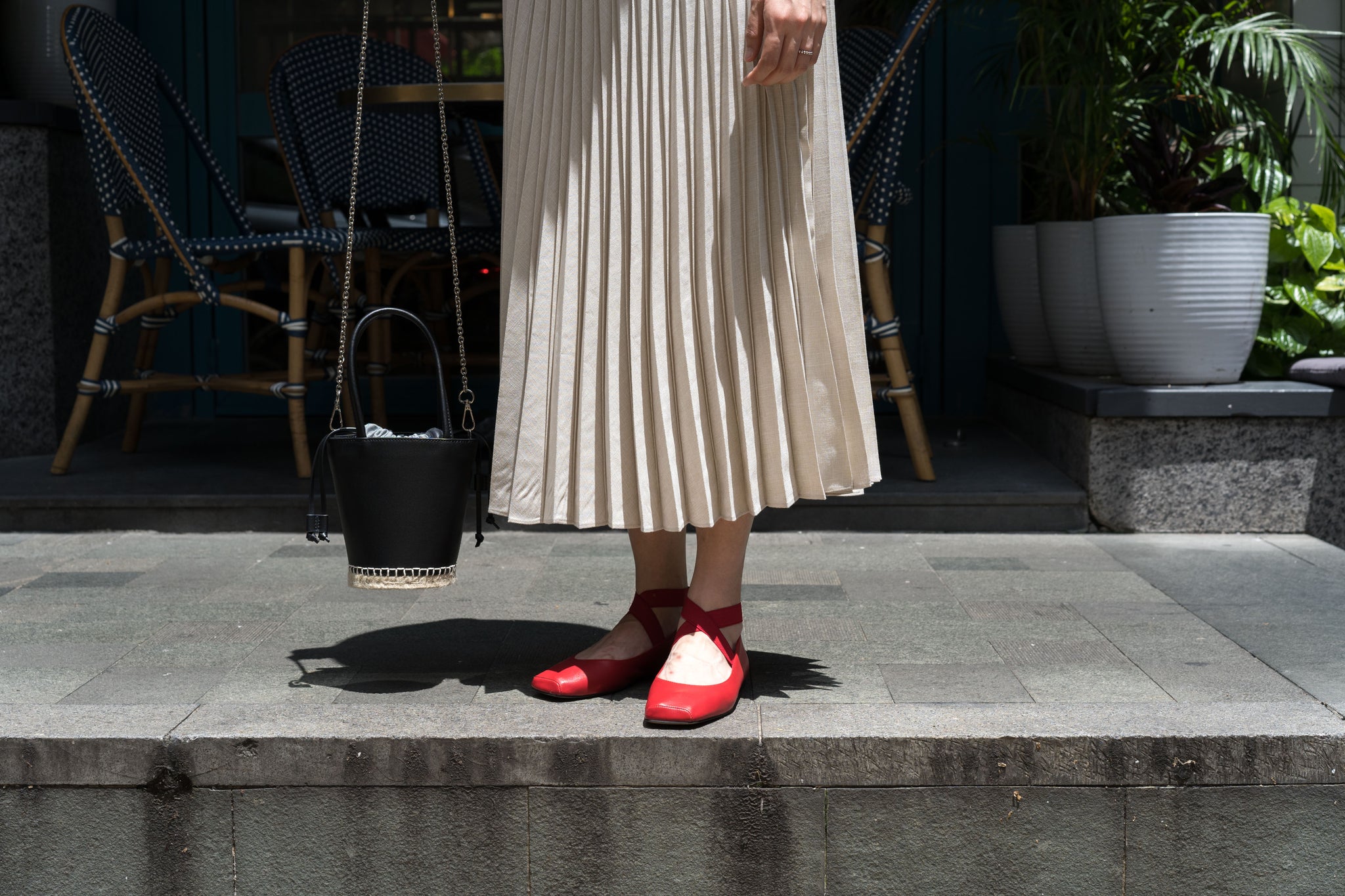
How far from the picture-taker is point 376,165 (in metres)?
4.91

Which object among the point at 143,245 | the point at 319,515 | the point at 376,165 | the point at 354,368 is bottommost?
the point at 319,515

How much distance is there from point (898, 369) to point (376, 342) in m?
1.73

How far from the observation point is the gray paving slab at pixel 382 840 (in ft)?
6.59

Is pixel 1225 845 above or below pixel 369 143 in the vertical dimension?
below

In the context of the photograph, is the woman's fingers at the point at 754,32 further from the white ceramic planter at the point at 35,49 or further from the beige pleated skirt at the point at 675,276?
the white ceramic planter at the point at 35,49

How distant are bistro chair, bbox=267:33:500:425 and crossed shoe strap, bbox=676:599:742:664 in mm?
2319

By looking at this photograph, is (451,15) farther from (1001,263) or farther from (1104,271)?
(1104,271)

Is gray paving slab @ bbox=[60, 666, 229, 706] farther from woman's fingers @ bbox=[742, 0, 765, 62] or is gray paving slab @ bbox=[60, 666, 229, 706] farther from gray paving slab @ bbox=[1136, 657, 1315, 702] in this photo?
gray paving slab @ bbox=[1136, 657, 1315, 702]

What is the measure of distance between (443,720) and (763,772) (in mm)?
495

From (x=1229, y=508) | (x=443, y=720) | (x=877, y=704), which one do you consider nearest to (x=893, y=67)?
(x=1229, y=508)

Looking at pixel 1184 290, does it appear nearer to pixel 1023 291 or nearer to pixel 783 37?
pixel 1023 291

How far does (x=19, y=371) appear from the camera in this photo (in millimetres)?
4422

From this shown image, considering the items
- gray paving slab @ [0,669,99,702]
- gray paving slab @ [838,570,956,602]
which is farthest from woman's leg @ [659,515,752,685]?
gray paving slab @ [0,669,99,702]

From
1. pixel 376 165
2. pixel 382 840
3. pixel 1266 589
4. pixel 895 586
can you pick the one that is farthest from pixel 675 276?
pixel 376 165
